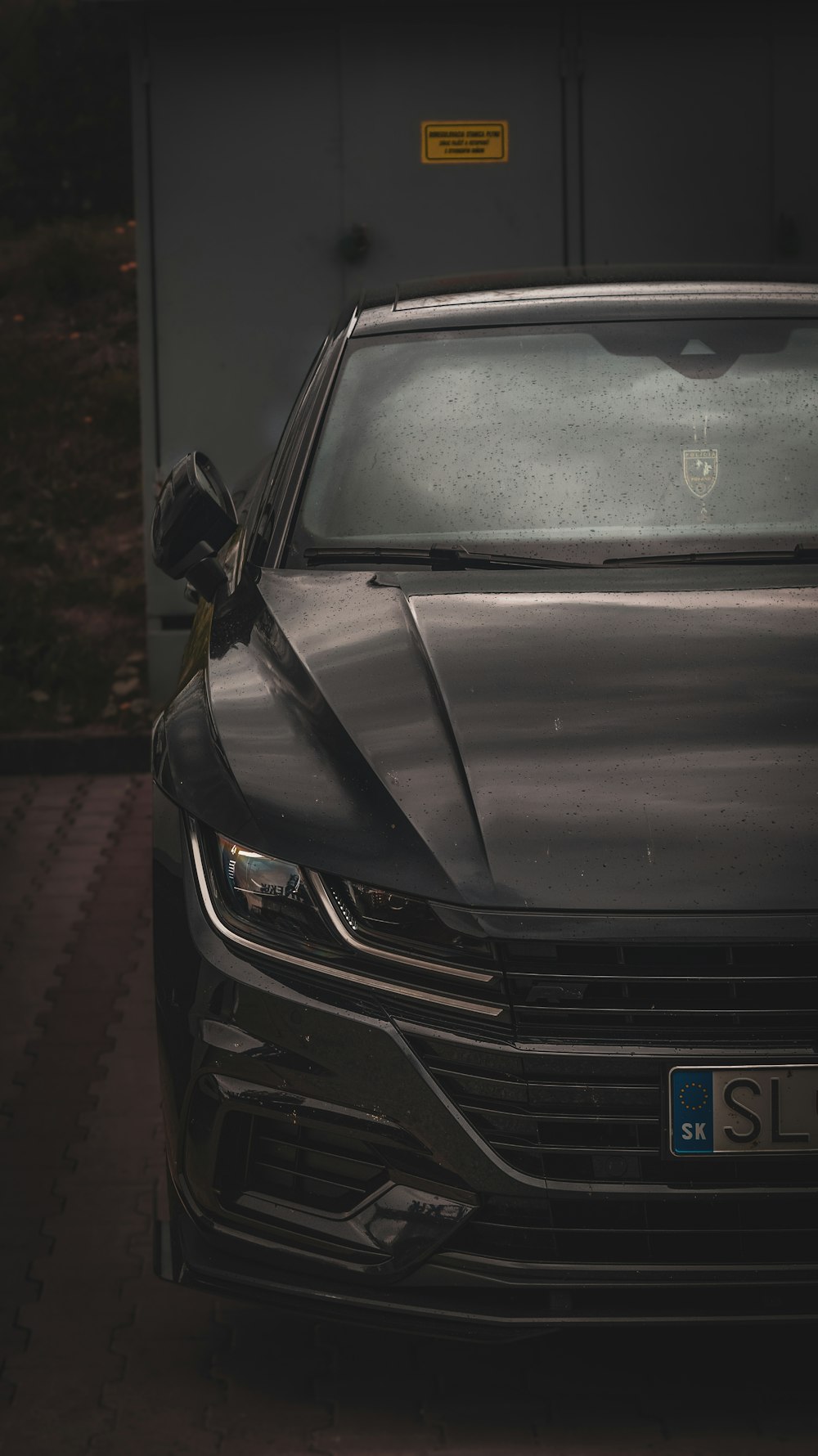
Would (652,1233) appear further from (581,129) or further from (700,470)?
(581,129)

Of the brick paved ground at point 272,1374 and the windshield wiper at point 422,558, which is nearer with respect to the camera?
the brick paved ground at point 272,1374

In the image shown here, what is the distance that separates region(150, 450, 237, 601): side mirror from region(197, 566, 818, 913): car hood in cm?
43

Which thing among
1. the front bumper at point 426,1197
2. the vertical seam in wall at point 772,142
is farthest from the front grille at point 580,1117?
the vertical seam in wall at point 772,142

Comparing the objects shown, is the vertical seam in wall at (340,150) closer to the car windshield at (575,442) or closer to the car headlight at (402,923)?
the car windshield at (575,442)

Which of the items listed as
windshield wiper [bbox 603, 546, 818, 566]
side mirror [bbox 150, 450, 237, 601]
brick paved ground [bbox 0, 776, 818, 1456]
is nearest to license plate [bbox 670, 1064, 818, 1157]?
brick paved ground [bbox 0, 776, 818, 1456]

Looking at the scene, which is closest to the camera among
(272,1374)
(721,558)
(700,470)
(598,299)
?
(272,1374)

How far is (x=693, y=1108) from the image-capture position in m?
2.30

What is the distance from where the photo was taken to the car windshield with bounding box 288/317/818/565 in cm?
336

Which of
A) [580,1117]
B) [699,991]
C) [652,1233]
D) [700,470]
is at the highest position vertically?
[700,470]

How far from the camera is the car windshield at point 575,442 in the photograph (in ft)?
11.0

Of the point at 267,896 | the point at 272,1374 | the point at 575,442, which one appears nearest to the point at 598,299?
the point at 575,442

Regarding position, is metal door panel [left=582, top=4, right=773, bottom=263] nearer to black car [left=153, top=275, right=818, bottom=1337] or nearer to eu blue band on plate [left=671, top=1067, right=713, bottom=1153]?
black car [left=153, top=275, right=818, bottom=1337]

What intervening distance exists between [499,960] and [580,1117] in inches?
8.6

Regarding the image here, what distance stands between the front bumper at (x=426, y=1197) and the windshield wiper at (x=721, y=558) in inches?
45.0
